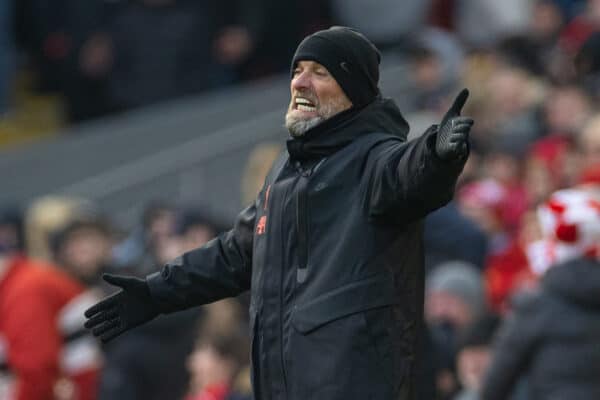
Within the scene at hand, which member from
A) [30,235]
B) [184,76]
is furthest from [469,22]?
[30,235]

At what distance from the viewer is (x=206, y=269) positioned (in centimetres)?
616

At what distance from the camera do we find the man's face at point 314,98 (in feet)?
19.2

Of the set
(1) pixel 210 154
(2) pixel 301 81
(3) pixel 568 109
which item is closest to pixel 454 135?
(2) pixel 301 81

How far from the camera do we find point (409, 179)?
5.52 m

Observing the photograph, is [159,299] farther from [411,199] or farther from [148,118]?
[148,118]

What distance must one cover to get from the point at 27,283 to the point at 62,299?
209 mm

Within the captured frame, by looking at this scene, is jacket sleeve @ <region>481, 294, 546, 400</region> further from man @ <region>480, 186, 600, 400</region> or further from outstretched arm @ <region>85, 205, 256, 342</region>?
outstretched arm @ <region>85, 205, 256, 342</region>

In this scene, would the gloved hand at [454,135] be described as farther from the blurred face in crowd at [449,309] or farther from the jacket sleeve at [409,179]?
the blurred face in crowd at [449,309]

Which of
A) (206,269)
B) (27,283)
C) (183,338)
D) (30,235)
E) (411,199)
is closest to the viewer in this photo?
(411,199)

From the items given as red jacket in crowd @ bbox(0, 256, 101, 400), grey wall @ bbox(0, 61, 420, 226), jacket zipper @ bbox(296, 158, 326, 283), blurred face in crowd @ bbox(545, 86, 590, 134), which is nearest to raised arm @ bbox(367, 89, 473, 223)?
jacket zipper @ bbox(296, 158, 326, 283)

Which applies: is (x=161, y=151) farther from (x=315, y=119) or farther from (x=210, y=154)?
(x=315, y=119)

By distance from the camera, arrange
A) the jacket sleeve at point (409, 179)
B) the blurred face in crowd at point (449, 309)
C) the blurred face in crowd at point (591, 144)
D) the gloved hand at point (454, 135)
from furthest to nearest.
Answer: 1. the blurred face in crowd at point (591, 144)
2. the blurred face in crowd at point (449, 309)
3. the jacket sleeve at point (409, 179)
4. the gloved hand at point (454, 135)

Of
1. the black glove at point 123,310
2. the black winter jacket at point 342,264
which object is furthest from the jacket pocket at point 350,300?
the black glove at point 123,310

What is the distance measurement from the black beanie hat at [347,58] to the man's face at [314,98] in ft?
0.07
